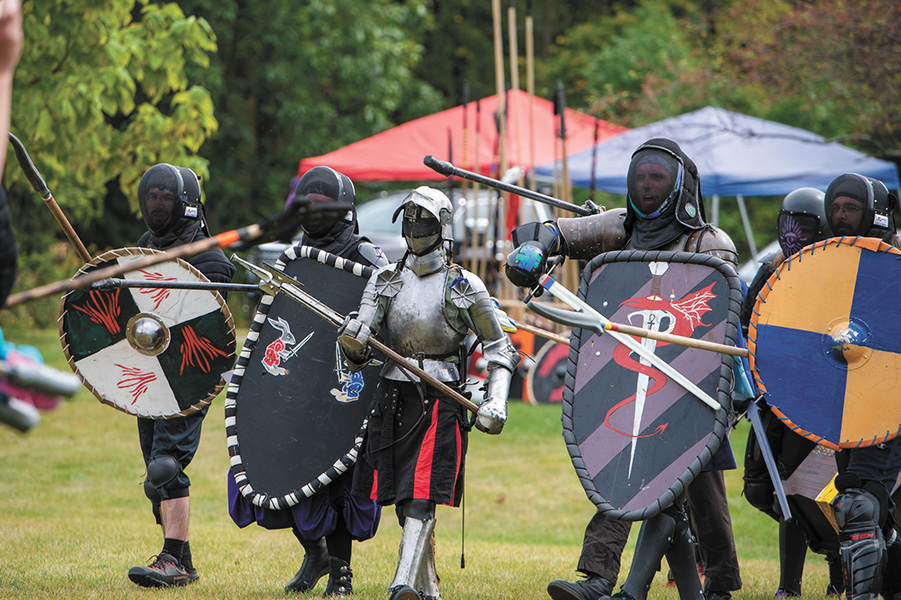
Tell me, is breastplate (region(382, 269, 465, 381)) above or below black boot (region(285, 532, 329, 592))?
above

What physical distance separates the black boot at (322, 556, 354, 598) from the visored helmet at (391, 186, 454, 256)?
147 cm

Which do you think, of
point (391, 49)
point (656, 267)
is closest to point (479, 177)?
point (656, 267)

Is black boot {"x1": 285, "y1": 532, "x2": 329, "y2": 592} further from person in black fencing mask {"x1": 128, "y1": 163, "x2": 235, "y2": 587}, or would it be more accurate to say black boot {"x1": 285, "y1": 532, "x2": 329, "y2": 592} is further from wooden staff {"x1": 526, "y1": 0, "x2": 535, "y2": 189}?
wooden staff {"x1": 526, "y1": 0, "x2": 535, "y2": 189}

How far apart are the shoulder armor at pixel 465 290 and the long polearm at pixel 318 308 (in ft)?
1.00

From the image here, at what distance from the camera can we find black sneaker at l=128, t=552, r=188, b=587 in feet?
15.2

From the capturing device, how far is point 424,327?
4.13 metres

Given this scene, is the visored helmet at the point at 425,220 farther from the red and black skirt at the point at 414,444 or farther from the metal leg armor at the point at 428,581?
the metal leg armor at the point at 428,581

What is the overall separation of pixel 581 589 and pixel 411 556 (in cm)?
66

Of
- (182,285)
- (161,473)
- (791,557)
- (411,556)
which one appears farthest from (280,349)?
(791,557)

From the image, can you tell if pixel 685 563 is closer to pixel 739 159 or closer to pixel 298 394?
pixel 298 394

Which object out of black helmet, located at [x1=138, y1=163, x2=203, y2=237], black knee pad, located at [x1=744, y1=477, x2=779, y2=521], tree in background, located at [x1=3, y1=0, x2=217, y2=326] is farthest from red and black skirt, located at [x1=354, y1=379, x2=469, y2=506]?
tree in background, located at [x1=3, y1=0, x2=217, y2=326]

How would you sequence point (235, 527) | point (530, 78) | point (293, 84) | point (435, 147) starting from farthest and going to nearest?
point (293, 84) → point (435, 147) → point (530, 78) → point (235, 527)

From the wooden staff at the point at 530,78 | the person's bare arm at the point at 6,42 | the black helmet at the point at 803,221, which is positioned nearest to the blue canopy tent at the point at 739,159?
the wooden staff at the point at 530,78

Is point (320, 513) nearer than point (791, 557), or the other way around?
point (320, 513)
